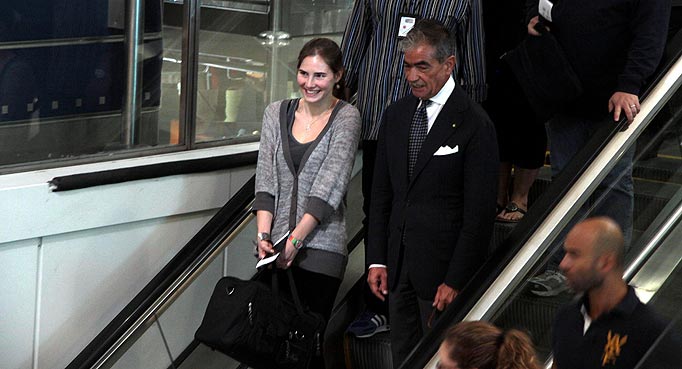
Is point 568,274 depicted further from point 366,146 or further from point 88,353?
point 88,353

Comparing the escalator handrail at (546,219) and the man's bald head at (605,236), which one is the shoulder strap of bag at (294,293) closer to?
the escalator handrail at (546,219)

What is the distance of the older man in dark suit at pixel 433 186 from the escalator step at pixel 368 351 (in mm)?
531

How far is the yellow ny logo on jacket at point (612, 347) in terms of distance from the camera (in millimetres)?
2812

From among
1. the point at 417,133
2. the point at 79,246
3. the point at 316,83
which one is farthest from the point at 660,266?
the point at 79,246

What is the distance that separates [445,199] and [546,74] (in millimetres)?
777

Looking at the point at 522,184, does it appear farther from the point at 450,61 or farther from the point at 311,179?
the point at 450,61

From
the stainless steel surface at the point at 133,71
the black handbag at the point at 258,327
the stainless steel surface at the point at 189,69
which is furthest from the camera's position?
the stainless steel surface at the point at 189,69

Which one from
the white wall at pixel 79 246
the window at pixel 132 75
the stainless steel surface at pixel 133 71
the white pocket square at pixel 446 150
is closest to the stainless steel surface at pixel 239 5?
the window at pixel 132 75

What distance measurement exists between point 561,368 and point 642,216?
634 millimetres

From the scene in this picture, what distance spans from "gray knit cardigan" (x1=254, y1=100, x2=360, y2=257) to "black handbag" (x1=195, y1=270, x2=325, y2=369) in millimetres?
314

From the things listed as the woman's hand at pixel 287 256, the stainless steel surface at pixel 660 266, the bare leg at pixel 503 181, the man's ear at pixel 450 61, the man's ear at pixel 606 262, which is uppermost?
the man's ear at pixel 450 61

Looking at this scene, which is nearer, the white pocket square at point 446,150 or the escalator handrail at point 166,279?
the white pocket square at point 446,150

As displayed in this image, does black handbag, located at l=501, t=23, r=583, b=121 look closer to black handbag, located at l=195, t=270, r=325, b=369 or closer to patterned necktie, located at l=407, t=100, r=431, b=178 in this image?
patterned necktie, located at l=407, t=100, r=431, b=178

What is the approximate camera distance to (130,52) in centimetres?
524
